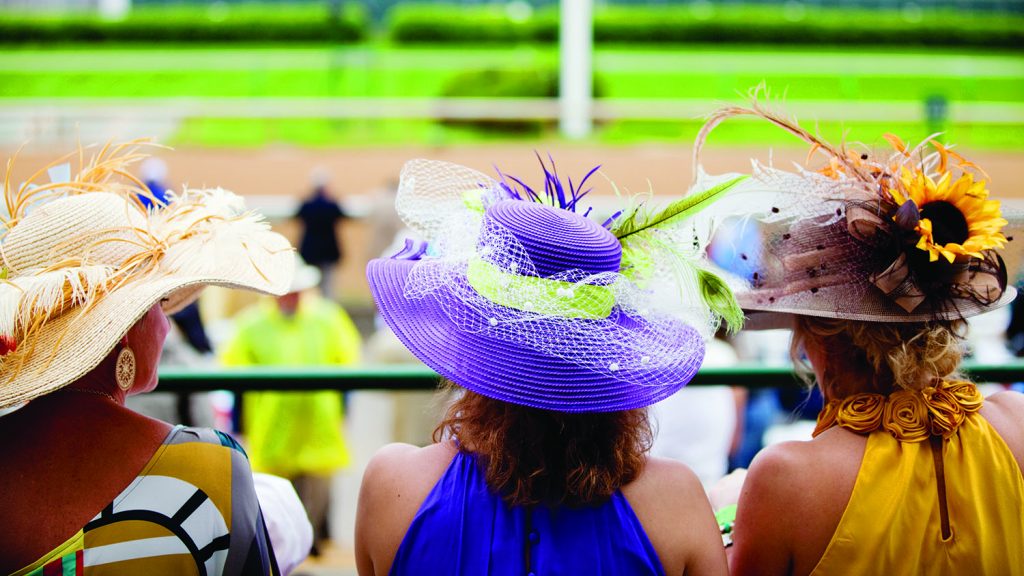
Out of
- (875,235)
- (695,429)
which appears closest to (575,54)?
(695,429)

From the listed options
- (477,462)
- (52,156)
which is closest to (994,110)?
(52,156)

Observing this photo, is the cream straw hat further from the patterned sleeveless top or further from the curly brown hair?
the curly brown hair

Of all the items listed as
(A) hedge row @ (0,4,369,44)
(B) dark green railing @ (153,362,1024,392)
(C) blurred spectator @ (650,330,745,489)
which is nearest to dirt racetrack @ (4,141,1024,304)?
(A) hedge row @ (0,4,369,44)

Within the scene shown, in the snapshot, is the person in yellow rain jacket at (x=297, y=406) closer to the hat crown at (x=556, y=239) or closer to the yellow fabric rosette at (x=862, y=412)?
the hat crown at (x=556, y=239)

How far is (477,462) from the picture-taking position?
1.70m

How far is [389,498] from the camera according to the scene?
66.5 inches

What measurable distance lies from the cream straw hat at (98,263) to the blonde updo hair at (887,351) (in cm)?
119

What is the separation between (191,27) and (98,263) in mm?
24336

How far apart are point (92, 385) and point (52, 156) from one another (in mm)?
15075

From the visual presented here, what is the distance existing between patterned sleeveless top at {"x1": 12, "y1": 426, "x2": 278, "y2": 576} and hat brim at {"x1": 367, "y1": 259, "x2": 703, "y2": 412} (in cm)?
44

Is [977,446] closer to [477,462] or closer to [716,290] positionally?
[716,290]

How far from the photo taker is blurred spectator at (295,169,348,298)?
35.2 feet

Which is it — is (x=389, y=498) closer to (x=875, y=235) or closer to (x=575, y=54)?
(x=875, y=235)

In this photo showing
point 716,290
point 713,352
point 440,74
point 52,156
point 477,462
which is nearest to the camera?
point 477,462
